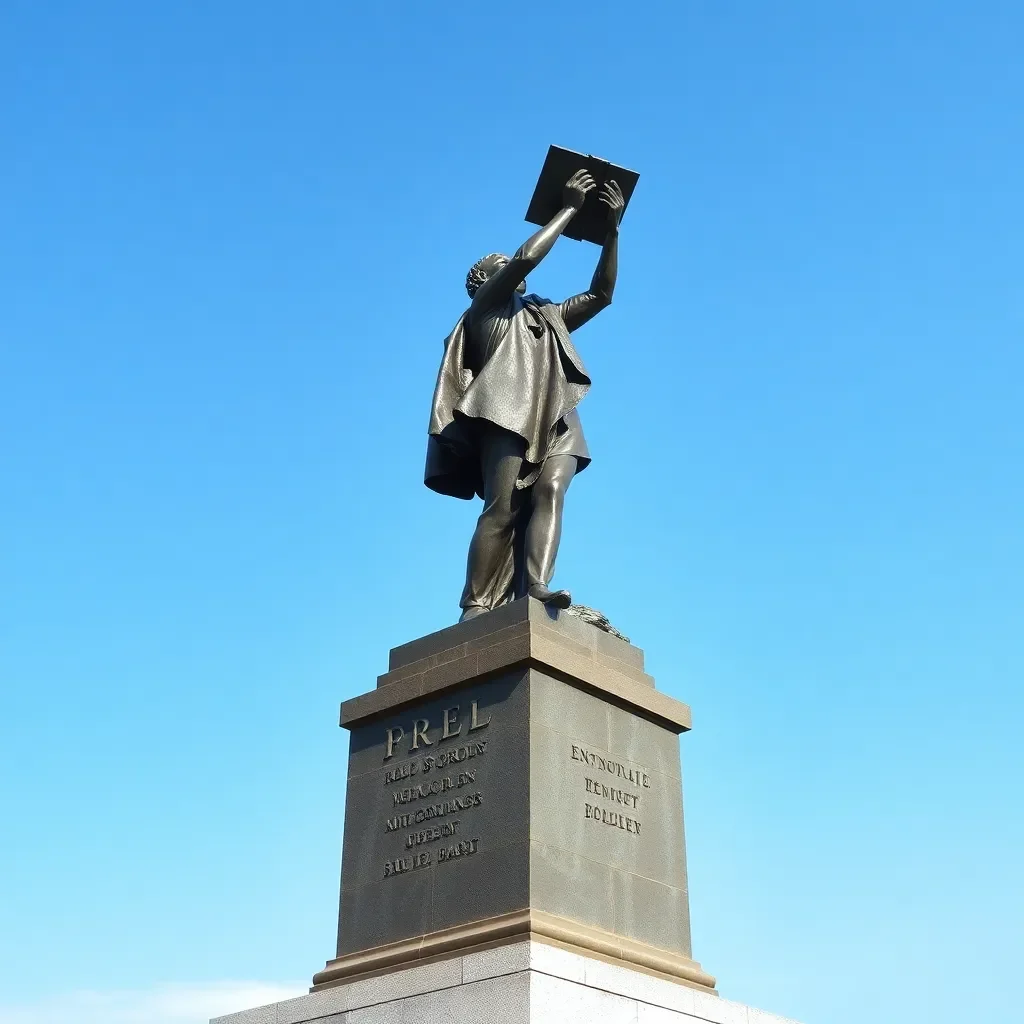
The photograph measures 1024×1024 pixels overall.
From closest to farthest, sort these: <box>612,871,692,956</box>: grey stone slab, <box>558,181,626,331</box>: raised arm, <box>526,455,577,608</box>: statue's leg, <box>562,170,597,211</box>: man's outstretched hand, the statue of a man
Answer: <box>612,871,692,956</box>: grey stone slab
<box>526,455,577,608</box>: statue's leg
the statue of a man
<box>562,170,597,211</box>: man's outstretched hand
<box>558,181,626,331</box>: raised arm

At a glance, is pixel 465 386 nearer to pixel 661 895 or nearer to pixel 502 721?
pixel 502 721

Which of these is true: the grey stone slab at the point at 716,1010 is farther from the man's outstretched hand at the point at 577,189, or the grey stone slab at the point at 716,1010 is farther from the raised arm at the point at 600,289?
the man's outstretched hand at the point at 577,189

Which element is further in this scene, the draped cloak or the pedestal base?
the draped cloak

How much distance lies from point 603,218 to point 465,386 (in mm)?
2417

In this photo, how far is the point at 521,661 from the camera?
37.6ft

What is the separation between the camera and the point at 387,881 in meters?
11.9

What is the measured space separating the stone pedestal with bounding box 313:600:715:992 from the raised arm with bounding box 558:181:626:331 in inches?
152

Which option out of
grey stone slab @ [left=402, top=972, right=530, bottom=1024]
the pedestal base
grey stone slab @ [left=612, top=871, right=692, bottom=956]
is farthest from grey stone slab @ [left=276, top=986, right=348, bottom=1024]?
grey stone slab @ [left=612, top=871, right=692, bottom=956]

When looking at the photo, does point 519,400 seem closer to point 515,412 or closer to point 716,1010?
point 515,412

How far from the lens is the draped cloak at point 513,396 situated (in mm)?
13336

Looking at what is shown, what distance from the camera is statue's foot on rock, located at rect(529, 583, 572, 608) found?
11969mm

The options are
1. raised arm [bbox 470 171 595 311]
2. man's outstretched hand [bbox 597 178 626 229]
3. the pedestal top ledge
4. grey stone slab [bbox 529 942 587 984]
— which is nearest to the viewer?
grey stone slab [bbox 529 942 587 984]

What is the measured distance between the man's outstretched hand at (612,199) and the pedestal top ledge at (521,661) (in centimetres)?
461

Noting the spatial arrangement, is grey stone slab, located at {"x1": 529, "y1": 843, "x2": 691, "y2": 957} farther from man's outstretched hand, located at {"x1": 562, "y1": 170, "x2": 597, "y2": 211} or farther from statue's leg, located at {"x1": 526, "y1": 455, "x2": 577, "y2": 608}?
man's outstretched hand, located at {"x1": 562, "y1": 170, "x2": 597, "y2": 211}
